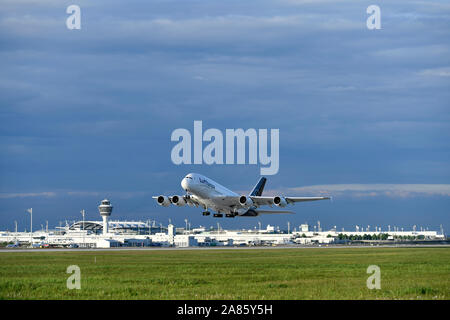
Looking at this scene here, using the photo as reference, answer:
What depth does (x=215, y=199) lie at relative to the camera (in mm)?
100625

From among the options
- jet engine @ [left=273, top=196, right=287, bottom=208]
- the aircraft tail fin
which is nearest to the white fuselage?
jet engine @ [left=273, top=196, right=287, bottom=208]

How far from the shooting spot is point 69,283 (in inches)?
1918

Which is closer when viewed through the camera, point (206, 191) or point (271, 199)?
point (206, 191)

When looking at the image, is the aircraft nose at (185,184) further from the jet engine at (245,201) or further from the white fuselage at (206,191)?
the jet engine at (245,201)

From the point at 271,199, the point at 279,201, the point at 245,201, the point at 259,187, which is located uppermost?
the point at 259,187

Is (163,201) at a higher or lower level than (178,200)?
lower

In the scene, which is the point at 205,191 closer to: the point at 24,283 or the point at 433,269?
the point at 433,269

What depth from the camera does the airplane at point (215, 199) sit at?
9719 centimetres

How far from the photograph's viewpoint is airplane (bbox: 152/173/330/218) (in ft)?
319

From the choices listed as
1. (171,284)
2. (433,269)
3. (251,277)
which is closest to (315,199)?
(433,269)

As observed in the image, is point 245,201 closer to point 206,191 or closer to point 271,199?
point 271,199

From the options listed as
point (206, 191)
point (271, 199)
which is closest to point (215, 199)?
point (206, 191)

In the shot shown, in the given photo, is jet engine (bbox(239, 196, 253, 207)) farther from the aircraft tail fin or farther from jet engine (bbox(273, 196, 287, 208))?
the aircraft tail fin

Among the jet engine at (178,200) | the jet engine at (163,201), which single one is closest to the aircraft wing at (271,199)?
the jet engine at (178,200)
